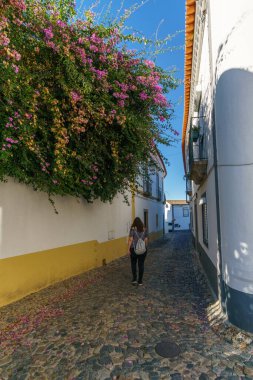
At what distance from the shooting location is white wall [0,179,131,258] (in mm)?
4699

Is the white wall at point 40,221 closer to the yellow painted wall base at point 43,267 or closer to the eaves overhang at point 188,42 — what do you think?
the yellow painted wall base at point 43,267

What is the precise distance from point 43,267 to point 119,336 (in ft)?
8.94

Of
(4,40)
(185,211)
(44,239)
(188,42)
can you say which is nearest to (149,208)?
(188,42)

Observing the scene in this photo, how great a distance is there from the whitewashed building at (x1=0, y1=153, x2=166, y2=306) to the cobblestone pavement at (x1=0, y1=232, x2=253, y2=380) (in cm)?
42

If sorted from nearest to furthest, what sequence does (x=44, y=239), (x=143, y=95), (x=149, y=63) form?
(x=149, y=63) < (x=143, y=95) < (x=44, y=239)

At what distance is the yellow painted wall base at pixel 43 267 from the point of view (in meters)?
4.62

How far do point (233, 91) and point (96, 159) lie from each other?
309cm

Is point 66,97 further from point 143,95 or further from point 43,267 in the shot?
point 43,267

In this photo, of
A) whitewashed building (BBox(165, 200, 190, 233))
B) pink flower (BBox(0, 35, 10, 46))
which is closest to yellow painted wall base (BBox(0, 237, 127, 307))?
pink flower (BBox(0, 35, 10, 46))

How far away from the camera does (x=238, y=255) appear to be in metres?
3.39

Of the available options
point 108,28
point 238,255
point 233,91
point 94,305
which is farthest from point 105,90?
point 94,305

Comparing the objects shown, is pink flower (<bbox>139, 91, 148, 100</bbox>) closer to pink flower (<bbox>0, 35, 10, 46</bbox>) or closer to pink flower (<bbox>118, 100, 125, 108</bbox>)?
pink flower (<bbox>118, 100, 125, 108</bbox>)

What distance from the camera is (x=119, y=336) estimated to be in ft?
11.1

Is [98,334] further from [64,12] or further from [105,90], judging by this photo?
[64,12]
